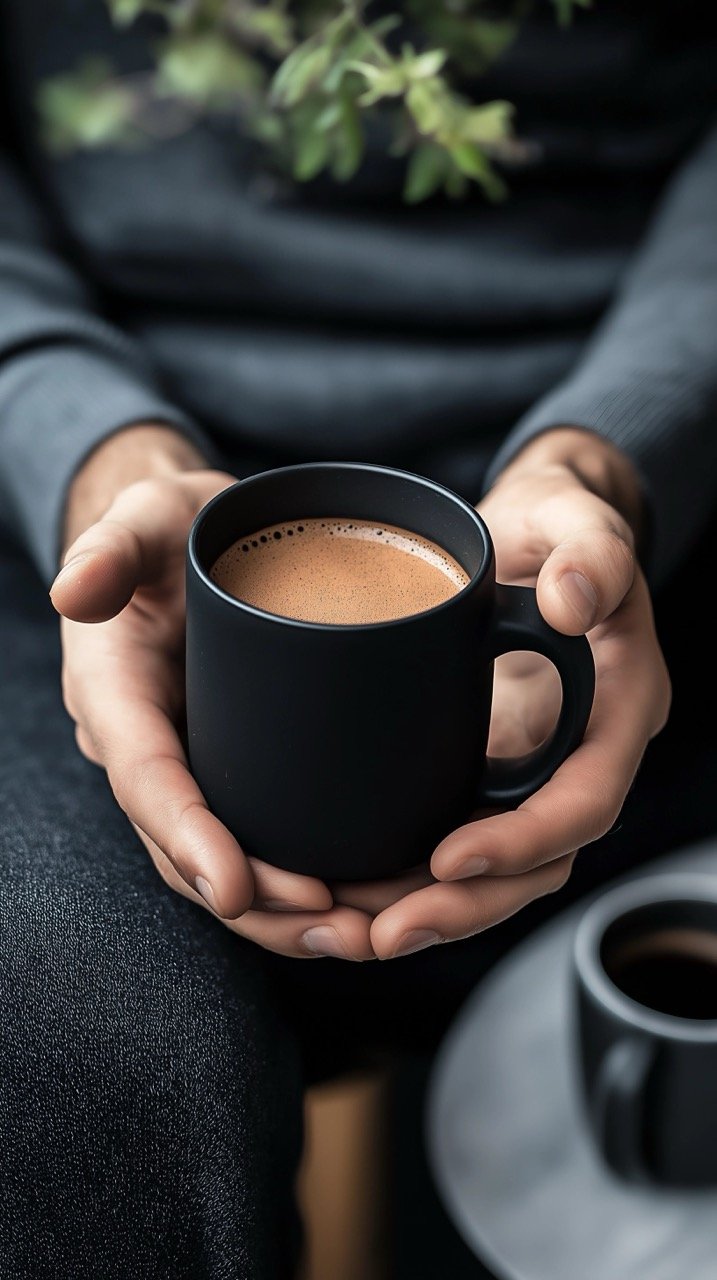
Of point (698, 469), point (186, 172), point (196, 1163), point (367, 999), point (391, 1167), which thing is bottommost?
point (391, 1167)

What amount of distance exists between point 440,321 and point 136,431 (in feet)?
1.19

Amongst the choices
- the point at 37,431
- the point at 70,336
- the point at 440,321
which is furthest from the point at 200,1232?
the point at 440,321

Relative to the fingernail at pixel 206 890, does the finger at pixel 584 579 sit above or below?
above

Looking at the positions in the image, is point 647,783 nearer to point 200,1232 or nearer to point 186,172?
point 200,1232

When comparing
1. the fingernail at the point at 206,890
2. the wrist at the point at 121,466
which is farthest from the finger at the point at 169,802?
the wrist at the point at 121,466

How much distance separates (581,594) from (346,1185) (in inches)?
25.2

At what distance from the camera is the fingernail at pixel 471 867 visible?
0.56m

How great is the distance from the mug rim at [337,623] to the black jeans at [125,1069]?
0.22 metres

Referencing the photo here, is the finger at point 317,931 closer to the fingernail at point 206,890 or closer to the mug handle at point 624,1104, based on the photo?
the fingernail at point 206,890

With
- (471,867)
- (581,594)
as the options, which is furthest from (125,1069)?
(581,594)

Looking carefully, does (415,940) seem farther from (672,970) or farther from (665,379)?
(665,379)

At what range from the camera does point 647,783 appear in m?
0.87

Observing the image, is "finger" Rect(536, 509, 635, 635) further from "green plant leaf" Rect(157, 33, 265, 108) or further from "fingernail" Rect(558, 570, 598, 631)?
"green plant leaf" Rect(157, 33, 265, 108)

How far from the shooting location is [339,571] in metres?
0.62
